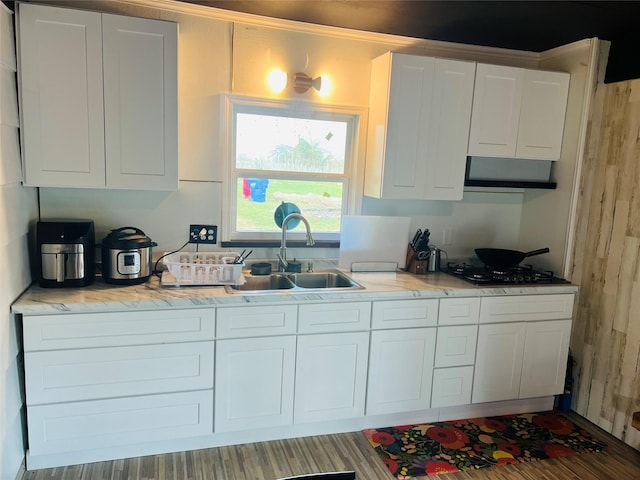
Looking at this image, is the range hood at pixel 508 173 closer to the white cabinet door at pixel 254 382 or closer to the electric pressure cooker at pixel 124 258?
the white cabinet door at pixel 254 382

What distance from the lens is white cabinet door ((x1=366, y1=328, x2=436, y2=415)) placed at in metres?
2.72

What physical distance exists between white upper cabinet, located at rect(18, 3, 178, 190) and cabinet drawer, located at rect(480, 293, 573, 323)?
201 cm

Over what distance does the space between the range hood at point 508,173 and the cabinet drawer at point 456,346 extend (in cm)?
95

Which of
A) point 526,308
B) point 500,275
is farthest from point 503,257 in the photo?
point 526,308

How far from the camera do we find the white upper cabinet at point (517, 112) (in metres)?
2.98

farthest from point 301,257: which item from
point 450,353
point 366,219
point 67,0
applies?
point 67,0

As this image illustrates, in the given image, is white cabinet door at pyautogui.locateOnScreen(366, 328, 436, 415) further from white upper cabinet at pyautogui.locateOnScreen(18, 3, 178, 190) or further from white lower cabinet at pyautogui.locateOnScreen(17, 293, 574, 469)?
white upper cabinet at pyautogui.locateOnScreen(18, 3, 178, 190)

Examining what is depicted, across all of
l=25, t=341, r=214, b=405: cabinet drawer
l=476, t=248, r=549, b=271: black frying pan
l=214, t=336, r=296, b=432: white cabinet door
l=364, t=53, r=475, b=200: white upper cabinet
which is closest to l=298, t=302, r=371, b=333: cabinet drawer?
l=214, t=336, r=296, b=432: white cabinet door

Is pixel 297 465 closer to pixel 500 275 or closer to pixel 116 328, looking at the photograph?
pixel 116 328

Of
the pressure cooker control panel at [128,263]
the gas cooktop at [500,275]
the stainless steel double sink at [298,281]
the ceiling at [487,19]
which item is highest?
the ceiling at [487,19]

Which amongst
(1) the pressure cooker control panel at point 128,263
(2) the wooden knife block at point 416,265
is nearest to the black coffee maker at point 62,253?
(1) the pressure cooker control panel at point 128,263

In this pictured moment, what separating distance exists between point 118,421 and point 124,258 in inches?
32.0

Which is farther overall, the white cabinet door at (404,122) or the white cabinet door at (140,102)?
the white cabinet door at (404,122)

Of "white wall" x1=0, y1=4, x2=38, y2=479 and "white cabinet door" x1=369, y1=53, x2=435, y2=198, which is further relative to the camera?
"white cabinet door" x1=369, y1=53, x2=435, y2=198
